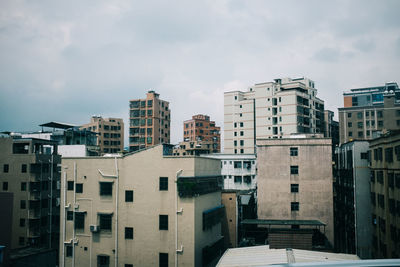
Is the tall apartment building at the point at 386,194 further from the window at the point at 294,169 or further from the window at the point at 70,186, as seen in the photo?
the window at the point at 70,186

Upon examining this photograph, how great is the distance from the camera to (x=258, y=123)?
85.6 m

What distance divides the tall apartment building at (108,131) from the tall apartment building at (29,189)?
200ft

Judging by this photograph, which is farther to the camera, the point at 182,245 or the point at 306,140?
the point at 306,140

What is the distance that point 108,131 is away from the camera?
118 m

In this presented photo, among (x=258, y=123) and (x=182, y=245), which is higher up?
(x=258, y=123)

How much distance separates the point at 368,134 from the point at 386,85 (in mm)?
23375

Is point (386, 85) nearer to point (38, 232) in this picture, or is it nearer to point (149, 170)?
point (149, 170)

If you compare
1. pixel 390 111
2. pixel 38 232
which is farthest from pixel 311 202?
pixel 390 111

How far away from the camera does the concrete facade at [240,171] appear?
231 feet

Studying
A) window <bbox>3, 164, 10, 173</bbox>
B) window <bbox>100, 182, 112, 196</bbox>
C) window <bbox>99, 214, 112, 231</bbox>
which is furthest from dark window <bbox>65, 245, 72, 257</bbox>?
window <bbox>3, 164, 10, 173</bbox>

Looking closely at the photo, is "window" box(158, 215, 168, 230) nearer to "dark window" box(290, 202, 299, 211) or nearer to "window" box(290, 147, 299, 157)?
"dark window" box(290, 202, 299, 211)

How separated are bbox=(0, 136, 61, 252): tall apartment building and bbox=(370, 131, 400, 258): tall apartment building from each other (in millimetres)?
47305

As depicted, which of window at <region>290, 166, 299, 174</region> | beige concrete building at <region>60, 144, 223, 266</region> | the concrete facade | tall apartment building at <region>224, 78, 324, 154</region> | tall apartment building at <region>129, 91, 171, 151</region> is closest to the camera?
beige concrete building at <region>60, 144, 223, 266</region>

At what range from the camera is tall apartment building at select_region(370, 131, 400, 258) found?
3091 centimetres
